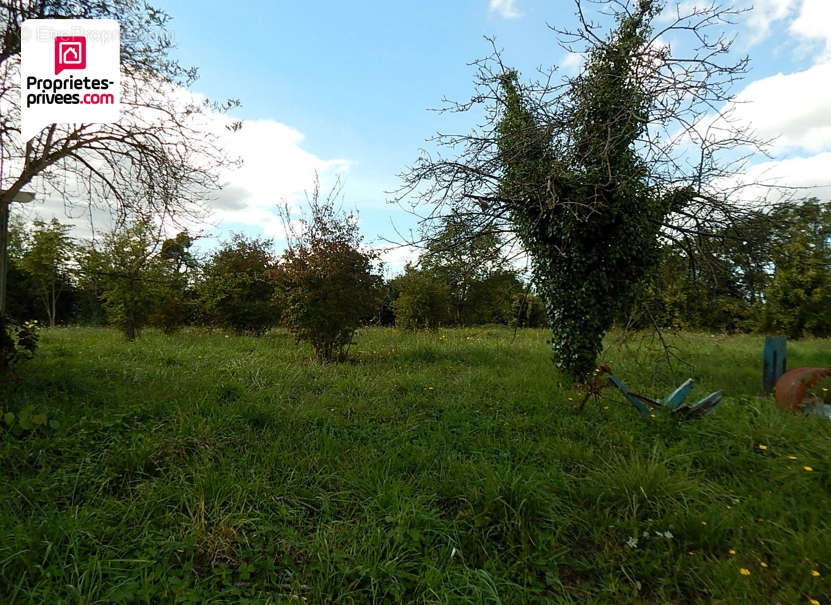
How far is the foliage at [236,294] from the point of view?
11.6 meters

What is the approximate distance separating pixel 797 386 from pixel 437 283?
Result: 15.6ft

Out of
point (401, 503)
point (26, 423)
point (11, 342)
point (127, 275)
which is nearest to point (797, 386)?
point (401, 503)

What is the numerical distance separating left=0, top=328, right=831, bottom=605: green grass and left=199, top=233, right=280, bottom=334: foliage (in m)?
7.18

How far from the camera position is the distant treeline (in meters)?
5.71

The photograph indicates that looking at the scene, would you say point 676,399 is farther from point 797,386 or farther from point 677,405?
point 797,386

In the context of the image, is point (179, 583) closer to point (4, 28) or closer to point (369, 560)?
point (369, 560)

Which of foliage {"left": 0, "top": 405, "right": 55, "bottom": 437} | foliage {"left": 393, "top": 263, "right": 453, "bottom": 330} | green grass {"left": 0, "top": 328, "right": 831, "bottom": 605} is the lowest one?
green grass {"left": 0, "top": 328, "right": 831, "bottom": 605}

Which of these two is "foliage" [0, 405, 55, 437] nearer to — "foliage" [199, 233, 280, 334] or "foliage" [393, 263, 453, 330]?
"foliage" [199, 233, 280, 334]

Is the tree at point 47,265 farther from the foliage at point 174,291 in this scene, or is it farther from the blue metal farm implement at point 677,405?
the blue metal farm implement at point 677,405

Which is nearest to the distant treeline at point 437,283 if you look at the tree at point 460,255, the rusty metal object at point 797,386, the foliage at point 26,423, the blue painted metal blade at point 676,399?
the tree at point 460,255

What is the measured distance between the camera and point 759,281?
600 centimetres

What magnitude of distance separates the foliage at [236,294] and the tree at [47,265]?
18.2 ft

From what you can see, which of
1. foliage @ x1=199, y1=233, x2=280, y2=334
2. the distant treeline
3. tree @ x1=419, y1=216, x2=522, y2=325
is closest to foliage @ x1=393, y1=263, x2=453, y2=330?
the distant treeline

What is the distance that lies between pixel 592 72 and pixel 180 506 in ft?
21.2
